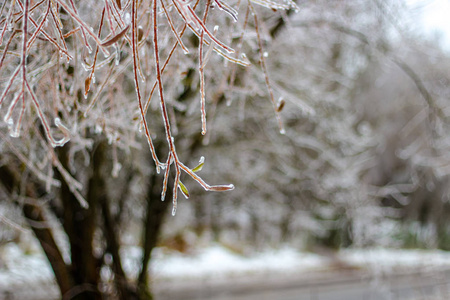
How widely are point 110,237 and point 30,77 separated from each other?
2.62 metres

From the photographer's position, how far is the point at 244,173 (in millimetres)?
8508

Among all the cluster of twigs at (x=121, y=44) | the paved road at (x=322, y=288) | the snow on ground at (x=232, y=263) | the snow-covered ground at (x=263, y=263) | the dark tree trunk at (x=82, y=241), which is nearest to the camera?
the cluster of twigs at (x=121, y=44)

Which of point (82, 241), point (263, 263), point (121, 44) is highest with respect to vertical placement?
point (121, 44)

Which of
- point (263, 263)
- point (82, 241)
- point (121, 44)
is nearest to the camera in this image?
point (121, 44)

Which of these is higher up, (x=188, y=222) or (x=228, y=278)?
(x=188, y=222)

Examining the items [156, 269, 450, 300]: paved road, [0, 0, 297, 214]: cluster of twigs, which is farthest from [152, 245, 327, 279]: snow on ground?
[0, 0, 297, 214]: cluster of twigs

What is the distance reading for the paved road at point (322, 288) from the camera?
8914 mm

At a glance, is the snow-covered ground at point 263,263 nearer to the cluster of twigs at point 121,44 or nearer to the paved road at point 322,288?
the paved road at point 322,288

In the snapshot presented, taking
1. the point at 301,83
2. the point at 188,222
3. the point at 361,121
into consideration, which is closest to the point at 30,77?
the point at 301,83

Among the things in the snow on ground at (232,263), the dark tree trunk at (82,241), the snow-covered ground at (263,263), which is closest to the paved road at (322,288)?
the snow-covered ground at (263,263)

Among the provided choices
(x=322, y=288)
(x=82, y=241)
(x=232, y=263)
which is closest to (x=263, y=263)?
(x=232, y=263)

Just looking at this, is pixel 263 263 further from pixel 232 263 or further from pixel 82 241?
pixel 82 241

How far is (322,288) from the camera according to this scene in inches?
430

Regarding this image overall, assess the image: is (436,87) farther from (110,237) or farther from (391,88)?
(110,237)
